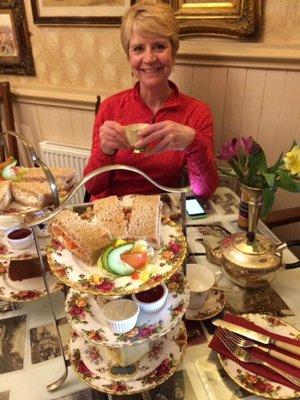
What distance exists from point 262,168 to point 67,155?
1.63m

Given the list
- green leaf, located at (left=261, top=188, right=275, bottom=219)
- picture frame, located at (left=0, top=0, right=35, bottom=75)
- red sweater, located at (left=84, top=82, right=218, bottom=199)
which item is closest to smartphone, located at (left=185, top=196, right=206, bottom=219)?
red sweater, located at (left=84, top=82, right=218, bottom=199)

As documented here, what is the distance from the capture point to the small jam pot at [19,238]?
902 mm

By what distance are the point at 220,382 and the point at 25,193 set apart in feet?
2.05

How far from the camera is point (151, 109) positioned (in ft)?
5.06

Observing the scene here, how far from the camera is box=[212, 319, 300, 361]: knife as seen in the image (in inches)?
30.4

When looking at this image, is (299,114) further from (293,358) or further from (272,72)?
(293,358)

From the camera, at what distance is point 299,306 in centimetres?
95

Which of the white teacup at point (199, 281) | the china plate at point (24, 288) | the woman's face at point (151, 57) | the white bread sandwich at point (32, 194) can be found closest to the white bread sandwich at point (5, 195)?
the white bread sandwich at point (32, 194)

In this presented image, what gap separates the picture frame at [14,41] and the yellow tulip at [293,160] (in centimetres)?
197

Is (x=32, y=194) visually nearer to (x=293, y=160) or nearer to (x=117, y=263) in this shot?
(x=117, y=263)

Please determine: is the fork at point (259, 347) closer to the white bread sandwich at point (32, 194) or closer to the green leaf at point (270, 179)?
the green leaf at point (270, 179)

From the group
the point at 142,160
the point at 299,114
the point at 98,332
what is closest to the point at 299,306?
the point at 98,332

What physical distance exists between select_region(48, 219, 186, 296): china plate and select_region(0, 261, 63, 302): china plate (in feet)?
0.85

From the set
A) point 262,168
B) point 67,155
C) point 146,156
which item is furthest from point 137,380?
point 67,155
